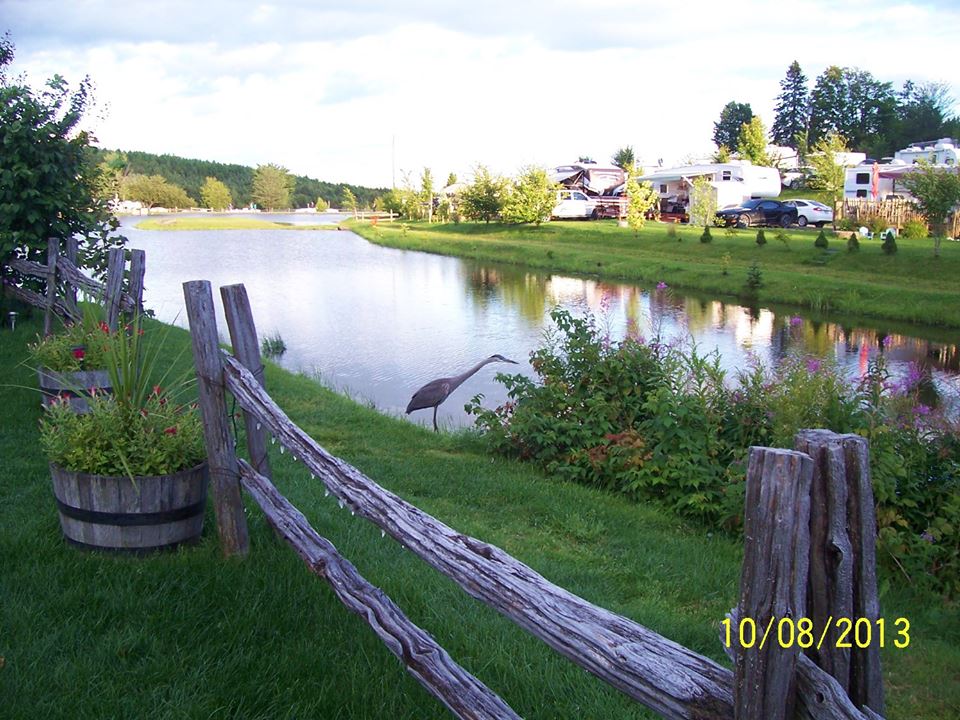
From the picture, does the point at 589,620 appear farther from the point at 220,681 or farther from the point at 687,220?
the point at 687,220

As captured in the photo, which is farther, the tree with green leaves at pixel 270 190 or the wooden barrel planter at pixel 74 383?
the tree with green leaves at pixel 270 190

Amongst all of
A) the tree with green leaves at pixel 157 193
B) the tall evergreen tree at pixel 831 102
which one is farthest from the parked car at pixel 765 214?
the tree with green leaves at pixel 157 193

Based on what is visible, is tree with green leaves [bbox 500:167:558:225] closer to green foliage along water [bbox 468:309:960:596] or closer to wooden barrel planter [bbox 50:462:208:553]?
green foliage along water [bbox 468:309:960:596]

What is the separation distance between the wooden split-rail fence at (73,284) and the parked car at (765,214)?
33.1 meters

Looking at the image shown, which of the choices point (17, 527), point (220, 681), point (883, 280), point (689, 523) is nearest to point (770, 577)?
point (220, 681)

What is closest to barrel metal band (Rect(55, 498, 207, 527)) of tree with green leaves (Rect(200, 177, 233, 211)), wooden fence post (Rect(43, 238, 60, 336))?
wooden fence post (Rect(43, 238, 60, 336))

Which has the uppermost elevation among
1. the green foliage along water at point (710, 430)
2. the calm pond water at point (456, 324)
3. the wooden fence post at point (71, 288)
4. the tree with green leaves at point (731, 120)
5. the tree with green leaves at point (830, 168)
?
the tree with green leaves at point (731, 120)

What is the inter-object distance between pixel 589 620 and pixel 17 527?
323 centimetres

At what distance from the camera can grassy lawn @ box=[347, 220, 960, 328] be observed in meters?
22.2

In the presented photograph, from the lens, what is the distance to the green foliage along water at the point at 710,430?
5859 mm

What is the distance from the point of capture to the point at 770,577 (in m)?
1.91

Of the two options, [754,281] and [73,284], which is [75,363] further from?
[754,281]

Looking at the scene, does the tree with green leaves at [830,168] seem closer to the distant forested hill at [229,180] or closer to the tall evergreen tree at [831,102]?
the tall evergreen tree at [831,102]

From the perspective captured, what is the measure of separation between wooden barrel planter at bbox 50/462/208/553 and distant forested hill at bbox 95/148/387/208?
12151 centimetres
